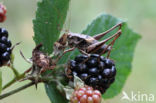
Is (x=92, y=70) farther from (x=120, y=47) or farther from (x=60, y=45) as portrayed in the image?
(x=120, y=47)

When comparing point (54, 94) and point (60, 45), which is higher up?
point (60, 45)

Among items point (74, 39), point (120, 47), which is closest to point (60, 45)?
point (74, 39)

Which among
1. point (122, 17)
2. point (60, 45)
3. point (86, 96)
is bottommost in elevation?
point (86, 96)

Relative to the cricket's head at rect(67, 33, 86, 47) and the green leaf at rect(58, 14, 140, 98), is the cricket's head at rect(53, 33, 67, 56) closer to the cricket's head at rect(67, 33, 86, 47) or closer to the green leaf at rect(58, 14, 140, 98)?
the cricket's head at rect(67, 33, 86, 47)

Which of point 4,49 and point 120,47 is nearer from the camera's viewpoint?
point 4,49

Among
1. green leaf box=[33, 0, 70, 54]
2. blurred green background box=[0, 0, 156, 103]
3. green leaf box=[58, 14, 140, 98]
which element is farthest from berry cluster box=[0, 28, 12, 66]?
blurred green background box=[0, 0, 156, 103]

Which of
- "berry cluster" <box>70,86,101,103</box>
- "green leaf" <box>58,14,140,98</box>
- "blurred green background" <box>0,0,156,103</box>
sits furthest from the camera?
"blurred green background" <box>0,0,156,103</box>

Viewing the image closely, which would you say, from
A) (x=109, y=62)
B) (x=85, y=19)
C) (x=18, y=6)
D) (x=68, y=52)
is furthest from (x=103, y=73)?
(x=18, y=6)
